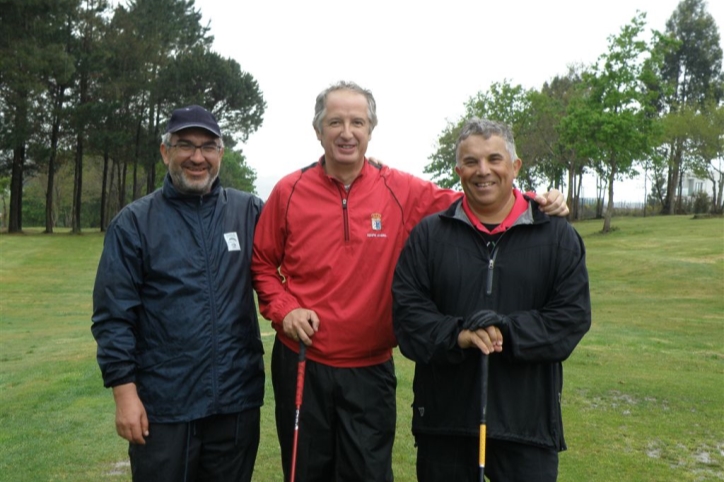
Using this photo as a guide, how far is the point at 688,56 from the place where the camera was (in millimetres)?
70125

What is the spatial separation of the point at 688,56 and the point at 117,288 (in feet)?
247

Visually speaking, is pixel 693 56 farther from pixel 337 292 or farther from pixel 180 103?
pixel 337 292

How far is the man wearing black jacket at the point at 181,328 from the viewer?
396cm

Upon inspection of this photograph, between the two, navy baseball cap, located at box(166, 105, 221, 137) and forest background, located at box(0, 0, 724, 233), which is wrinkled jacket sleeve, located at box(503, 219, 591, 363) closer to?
navy baseball cap, located at box(166, 105, 221, 137)

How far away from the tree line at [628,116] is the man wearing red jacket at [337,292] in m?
20.1

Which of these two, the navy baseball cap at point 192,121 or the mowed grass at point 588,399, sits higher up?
the navy baseball cap at point 192,121

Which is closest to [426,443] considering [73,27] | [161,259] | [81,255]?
[161,259]

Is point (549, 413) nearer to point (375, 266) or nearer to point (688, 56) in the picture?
point (375, 266)

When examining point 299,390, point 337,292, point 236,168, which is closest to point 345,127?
point 337,292

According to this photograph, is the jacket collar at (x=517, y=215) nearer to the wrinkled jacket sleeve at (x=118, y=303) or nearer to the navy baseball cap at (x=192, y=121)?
the navy baseball cap at (x=192, y=121)

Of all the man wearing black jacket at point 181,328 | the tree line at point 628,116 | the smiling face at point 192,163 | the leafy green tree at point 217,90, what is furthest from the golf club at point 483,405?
the leafy green tree at point 217,90

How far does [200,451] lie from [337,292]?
1141 millimetres

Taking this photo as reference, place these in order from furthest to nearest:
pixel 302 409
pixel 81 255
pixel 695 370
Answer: pixel 81 255, pixel 695 370, pixel 302 409

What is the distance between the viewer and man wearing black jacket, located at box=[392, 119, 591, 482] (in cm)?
374
